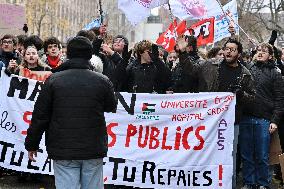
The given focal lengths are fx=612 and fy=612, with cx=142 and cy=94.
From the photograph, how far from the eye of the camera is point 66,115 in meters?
5.09

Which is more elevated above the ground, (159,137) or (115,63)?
(115,63)

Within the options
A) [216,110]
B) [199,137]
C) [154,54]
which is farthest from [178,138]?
[154,54]

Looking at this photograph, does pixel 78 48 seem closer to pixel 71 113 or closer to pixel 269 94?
pixel 71 113


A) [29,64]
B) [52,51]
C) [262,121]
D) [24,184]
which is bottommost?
[24,184]

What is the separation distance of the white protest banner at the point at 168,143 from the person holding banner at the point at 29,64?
3.45 ft

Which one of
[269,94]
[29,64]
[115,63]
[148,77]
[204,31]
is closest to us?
[269,94]

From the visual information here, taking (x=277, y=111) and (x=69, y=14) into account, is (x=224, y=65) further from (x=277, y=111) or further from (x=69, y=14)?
(x=69, y=14)

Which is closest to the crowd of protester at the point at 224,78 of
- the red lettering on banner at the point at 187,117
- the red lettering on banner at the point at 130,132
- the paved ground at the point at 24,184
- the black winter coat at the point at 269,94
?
the black winter coat at the point at 269,94

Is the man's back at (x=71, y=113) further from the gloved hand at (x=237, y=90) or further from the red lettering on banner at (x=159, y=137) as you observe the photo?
the gloved hand at (x=237, y=90)

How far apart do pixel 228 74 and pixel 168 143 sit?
3.61 feet

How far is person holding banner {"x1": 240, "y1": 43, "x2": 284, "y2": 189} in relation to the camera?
7.53 m

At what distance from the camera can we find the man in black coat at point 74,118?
5086 millimetres

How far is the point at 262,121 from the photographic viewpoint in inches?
296

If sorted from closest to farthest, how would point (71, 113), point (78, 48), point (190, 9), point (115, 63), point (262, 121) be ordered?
point (71, 113) → point (78, 48) → point (262, 121) → point (115, 63) → point (190, 9)
